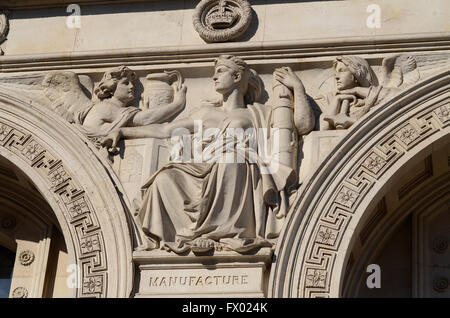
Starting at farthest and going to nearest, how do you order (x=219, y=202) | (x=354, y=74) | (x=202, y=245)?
1. (x=354, y=74)
2. (x=219, y=202)
3. (x=202, y=245)

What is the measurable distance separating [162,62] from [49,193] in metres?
2.00

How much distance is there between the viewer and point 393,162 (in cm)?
1345

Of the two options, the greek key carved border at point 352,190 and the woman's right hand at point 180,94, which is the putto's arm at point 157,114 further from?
the greek key carved border at point 352,190

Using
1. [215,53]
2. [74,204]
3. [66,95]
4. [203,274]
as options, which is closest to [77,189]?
[74,204]

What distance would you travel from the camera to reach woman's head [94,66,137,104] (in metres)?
14.5

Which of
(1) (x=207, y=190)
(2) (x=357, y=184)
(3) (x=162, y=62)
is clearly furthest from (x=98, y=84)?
(2) (x=357, y=184)

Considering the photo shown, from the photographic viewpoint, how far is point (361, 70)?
14.0 meters

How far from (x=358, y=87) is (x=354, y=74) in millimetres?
148

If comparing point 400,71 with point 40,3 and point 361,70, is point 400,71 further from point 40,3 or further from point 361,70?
point 40,3

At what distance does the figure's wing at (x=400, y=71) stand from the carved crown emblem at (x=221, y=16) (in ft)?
6.06

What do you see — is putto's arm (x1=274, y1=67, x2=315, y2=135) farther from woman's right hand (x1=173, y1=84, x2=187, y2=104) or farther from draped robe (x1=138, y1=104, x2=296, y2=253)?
woman's right hand (x1=173, y1=84, x2=187, y2=104)
